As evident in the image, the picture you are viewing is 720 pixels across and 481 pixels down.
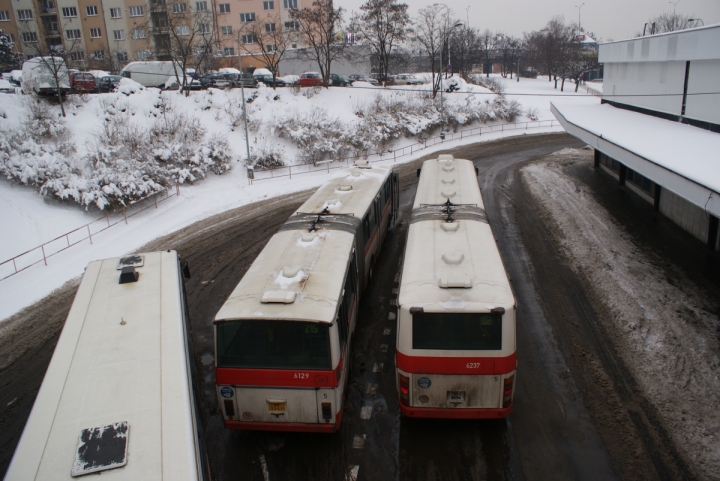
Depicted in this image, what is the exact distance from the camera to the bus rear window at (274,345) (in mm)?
8062

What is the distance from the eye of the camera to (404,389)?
8656mm

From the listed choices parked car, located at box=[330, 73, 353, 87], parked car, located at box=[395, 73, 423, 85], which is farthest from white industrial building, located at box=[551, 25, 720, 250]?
parked car, located at box=[395, 73, 423, 85]

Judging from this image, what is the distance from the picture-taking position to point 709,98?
20.8 m

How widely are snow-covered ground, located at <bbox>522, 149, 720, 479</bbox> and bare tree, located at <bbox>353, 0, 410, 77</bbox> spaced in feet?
131

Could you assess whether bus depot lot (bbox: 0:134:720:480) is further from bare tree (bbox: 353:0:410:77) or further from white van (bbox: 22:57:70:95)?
bare tree (bbox: 353:0:410:77)

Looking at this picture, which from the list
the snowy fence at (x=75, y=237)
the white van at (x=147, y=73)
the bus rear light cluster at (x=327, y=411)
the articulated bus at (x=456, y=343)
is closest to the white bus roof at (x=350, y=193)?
the articulated bus at (x=456, y=343)

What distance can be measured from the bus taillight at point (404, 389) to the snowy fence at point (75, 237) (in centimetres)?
1333

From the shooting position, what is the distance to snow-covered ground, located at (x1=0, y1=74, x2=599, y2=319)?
59.0ft

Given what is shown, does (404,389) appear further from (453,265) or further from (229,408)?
(229,408)

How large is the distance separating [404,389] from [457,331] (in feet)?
4.46

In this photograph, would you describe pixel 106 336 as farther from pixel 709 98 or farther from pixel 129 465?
pixel 709 98

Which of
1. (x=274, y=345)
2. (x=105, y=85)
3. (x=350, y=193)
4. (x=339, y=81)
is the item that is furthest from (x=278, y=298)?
(x=339, y=81)

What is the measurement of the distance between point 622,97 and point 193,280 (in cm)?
2758

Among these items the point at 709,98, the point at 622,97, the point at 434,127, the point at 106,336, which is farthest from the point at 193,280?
the point at 434,127
